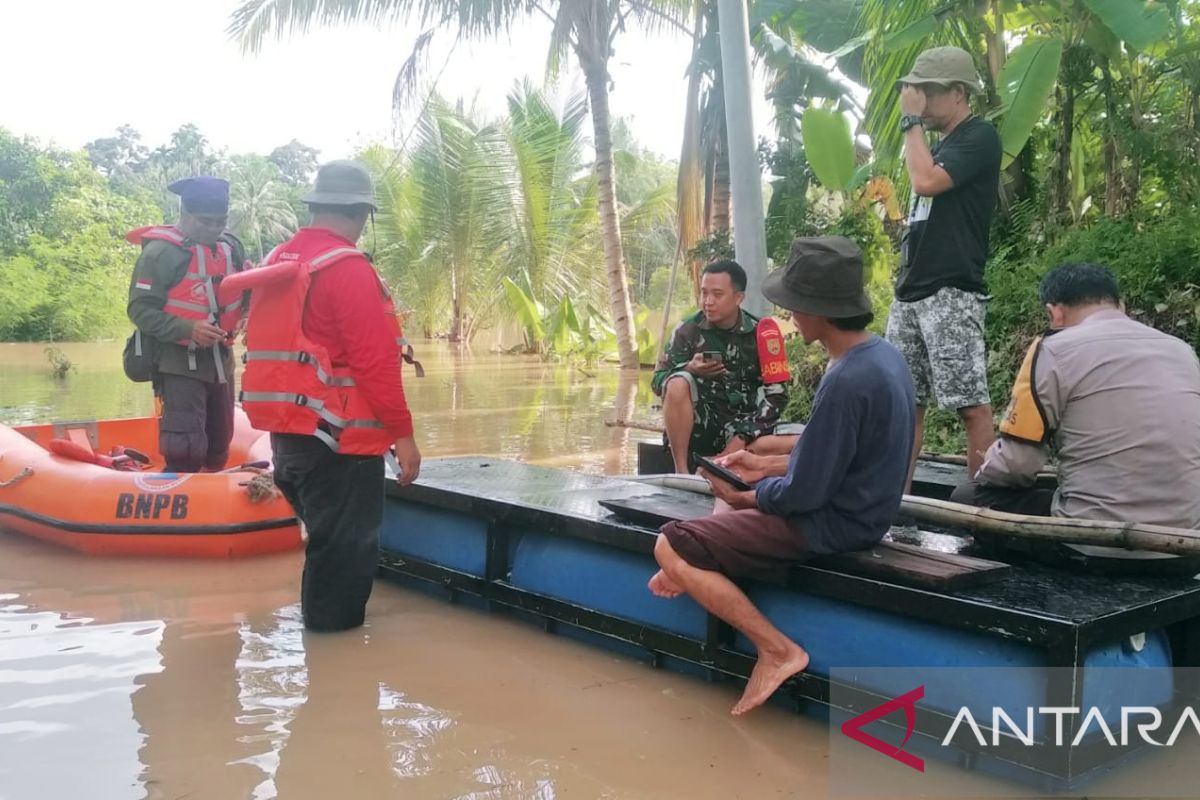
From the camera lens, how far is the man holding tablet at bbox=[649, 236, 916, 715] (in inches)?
124

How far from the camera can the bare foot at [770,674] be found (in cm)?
327

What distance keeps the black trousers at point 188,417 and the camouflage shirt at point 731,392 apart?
2646 mm

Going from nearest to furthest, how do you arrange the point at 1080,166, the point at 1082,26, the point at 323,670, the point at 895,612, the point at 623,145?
the point at 895,612
the point at 323,670
the point at 1082,26
the point at 1080,166
the point at 623,145

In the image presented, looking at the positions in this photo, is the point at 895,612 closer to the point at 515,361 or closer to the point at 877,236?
the point at 877,236

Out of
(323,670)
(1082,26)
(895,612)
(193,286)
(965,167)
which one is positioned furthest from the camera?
(1082,26)

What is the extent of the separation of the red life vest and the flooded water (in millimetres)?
911

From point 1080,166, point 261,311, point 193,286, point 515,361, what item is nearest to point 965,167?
point 261,311

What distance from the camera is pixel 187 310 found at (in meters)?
5.75

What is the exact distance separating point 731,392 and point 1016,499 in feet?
6.07

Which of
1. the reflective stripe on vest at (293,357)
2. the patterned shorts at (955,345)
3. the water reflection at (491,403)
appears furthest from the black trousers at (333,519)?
the water reflection at (491,403)

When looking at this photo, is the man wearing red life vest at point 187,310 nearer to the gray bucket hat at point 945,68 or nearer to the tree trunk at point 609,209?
the gray bucket hat at point 945,68

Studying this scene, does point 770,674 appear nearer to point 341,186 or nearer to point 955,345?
point 955,345

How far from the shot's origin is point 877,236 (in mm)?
9781

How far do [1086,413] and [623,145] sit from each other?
6133 centimetres
